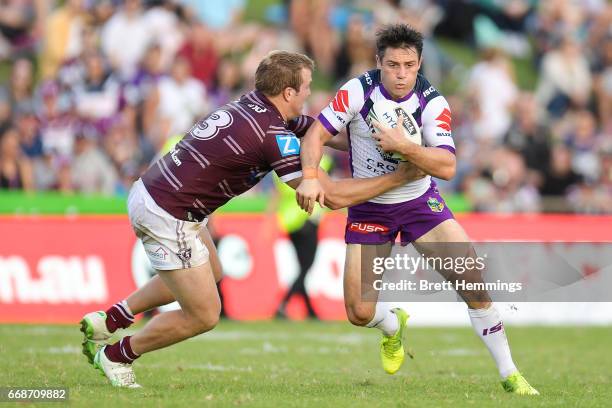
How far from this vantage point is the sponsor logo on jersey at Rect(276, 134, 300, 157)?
29.2ft

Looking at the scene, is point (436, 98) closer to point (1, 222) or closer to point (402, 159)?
point (402, 159)

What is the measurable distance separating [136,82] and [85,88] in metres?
0.91

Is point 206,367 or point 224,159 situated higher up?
point 224,159

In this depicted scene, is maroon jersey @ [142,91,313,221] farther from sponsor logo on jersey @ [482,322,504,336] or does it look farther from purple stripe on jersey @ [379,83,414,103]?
sponsor logo on jersey @ [482,322,504,336]

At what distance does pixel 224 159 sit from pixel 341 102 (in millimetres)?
1192

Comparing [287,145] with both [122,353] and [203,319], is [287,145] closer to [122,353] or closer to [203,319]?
[203,319]

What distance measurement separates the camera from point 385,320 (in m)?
10.0

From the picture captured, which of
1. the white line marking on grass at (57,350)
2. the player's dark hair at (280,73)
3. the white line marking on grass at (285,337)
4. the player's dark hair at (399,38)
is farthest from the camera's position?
the white line marking on grass at (285,337)

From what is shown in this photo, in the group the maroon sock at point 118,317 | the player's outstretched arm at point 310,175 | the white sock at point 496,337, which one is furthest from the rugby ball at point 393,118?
the maroon sock at point 118,317

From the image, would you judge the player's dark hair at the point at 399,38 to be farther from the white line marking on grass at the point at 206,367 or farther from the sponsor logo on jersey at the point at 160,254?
the white line marking on grass at the point at 206,367

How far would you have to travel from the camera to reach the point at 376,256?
9.97 metres

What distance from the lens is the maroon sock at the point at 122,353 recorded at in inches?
365

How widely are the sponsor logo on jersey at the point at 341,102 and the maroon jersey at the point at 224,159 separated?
55cm

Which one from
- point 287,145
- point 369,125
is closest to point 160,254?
point 287,145
